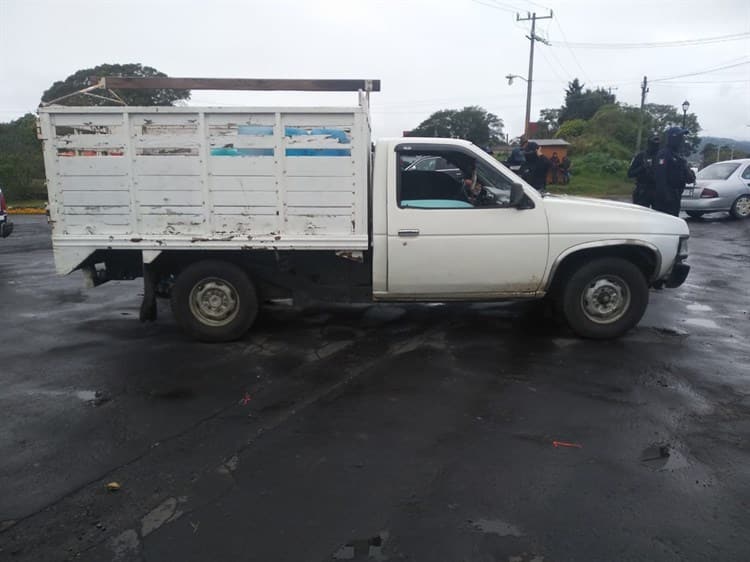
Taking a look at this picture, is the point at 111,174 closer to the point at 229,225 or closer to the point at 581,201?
the point at 229,225

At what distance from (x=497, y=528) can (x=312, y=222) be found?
3538mm

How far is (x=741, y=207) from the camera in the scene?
1581cm

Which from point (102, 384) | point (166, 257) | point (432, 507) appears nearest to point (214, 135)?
point (166, 257)

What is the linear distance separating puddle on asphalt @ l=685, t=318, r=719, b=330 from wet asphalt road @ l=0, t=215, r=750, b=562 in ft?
0.18

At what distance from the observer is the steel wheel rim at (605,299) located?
607 centimetres

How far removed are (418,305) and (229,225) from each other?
274 centimetres

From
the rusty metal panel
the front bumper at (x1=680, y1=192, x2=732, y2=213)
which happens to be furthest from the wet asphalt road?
the front bumper at (x1=680, y1=192, x2=732, y2=213)

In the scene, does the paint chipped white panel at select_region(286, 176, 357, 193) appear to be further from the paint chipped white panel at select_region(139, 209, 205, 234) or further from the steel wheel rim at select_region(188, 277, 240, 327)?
the steel wheel rim at select_region(188, 277, 240, 327)

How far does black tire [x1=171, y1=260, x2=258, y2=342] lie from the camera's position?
6.02 metres

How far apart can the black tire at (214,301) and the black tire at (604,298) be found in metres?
3.13

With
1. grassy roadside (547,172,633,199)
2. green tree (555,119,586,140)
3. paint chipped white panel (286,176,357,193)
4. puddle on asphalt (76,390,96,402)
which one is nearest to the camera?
puddle on asphalt (76,390,96,402)

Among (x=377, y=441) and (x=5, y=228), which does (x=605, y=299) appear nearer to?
(x=377, y=441)

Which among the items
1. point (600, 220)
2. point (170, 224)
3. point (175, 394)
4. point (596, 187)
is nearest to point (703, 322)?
point (600, 220)

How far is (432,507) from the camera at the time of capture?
3264 millimetres
